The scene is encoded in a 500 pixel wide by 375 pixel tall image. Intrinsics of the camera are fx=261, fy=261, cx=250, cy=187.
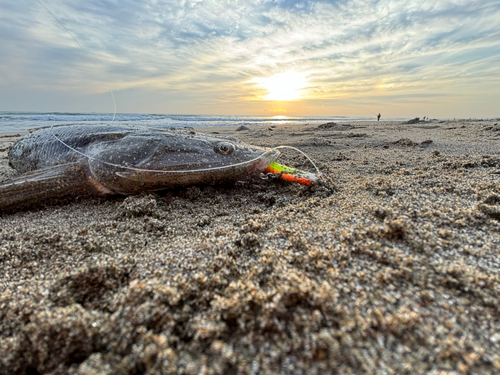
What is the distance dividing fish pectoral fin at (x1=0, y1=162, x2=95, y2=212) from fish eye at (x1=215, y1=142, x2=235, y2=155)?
4.61ft

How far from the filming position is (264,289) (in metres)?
1.21

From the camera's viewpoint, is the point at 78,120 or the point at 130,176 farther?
the point at 78,120

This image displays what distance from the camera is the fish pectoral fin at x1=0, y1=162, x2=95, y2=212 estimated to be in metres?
2.61

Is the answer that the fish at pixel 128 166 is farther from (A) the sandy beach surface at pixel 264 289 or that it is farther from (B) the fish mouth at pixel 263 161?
(A) the sandy beach surface at pixel 264 289

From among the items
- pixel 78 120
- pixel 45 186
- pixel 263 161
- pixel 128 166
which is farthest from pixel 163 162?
pixel 78 120

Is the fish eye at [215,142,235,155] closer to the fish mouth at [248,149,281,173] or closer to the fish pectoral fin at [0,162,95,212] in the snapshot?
the fish mouth at [248,149,281,173]

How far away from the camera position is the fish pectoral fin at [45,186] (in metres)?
2.61

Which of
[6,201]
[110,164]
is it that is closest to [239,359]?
[110,164]

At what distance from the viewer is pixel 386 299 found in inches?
43.0

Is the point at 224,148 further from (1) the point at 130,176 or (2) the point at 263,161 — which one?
(1) the point at 130,176

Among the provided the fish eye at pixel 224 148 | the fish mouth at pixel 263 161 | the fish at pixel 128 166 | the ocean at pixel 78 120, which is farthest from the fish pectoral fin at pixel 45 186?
the ocean at pixel 78 120

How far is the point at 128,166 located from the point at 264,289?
1988 millimetres

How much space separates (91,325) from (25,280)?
31.8 inches

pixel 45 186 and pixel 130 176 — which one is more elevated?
pixel 130 176
